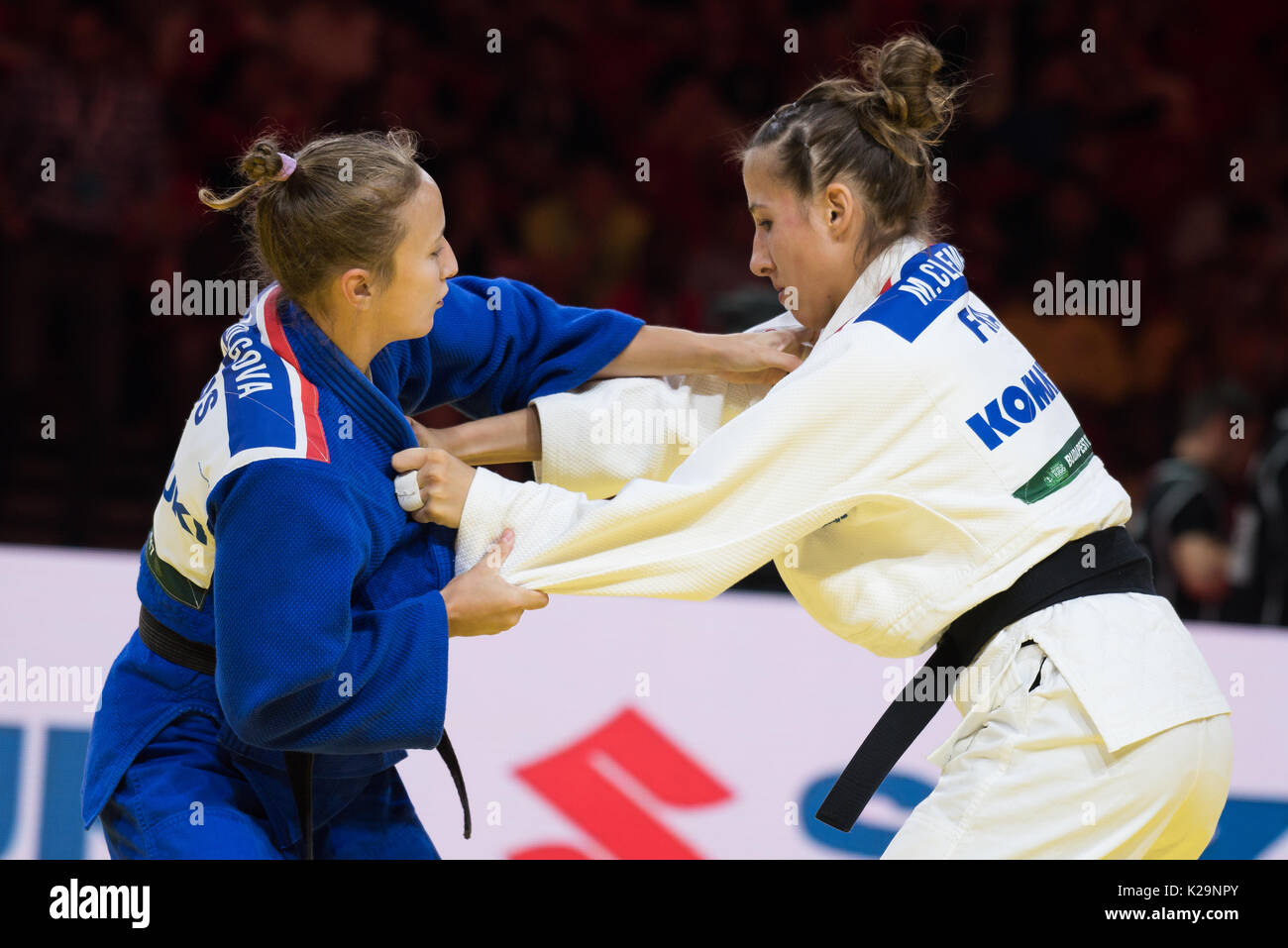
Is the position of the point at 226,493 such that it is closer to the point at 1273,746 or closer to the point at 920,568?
the point at 920,568

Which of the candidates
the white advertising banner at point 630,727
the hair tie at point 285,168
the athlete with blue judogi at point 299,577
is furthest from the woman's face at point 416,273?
the white advertising banner at point 630,727

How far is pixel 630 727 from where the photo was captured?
3.18 meters

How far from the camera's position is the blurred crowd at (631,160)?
4.98 m

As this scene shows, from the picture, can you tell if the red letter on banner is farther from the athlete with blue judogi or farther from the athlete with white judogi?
the athlete with white judogi

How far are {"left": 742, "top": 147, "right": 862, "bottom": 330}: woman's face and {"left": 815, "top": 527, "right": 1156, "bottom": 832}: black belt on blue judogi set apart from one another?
55 cm

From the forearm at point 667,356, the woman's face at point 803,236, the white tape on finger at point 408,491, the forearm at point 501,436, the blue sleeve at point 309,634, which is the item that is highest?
the woman's face at point 803,236

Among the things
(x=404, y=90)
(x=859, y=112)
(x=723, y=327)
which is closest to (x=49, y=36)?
(x=404, y=90)

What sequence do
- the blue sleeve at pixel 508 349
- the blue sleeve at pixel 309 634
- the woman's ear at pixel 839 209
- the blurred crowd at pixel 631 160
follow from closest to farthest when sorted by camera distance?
the blue sleeve at pixel 309 634 < the woman's ear at pixel 839 209 < the blue sleeve at pixel 508 349 < the blurred crowd at pixel 631 160

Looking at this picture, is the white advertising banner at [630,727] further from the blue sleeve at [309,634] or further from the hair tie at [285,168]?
the hair tie at [285,168]

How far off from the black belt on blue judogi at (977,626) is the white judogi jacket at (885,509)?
34 millimetres

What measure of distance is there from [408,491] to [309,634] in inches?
12.1

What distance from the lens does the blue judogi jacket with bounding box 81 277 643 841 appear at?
1.73 metres

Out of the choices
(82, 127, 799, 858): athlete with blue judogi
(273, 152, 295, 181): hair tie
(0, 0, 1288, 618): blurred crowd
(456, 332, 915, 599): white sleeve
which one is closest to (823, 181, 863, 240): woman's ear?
(456, 332, 915, 599): white sleeve

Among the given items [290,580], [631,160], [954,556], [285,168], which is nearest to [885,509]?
[954,556]
